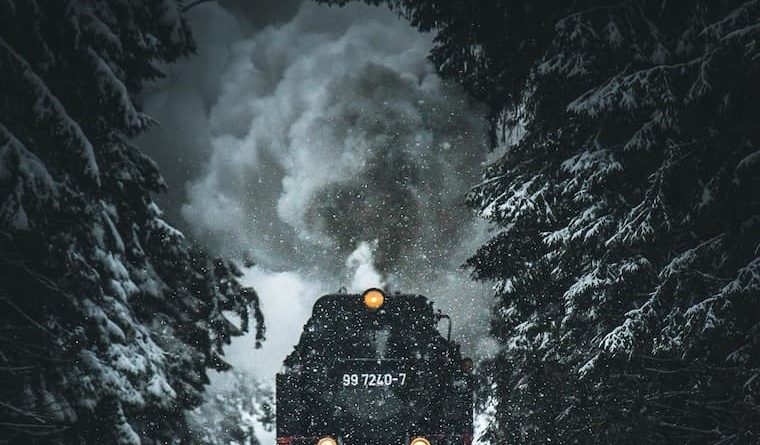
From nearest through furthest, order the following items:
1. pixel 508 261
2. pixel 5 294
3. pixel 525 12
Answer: pixel 5 294, pixel 525 12, pixel 508 261

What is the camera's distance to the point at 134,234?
28.3 feet

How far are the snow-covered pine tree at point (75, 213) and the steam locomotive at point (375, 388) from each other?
218cm

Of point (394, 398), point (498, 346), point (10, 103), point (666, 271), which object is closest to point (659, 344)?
point (666, 271)

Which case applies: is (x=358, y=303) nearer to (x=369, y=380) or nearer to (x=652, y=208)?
(x=369, y=380)

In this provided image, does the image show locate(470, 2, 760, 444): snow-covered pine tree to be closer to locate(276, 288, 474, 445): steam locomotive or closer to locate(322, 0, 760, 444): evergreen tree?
locate(322, 0, 760, 444): evergreen tree

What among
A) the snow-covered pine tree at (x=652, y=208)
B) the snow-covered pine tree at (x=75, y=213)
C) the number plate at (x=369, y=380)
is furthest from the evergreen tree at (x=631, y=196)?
the snow-covered pine tree at (x=75, y=213)

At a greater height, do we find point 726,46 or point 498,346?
point 498,346

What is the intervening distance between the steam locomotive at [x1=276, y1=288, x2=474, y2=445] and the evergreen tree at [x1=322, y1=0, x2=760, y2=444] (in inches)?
80.0

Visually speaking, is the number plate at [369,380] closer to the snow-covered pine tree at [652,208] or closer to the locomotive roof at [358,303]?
the locomotive roof at [358,303]

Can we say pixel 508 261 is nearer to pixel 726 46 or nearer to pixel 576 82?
pixel 576 82

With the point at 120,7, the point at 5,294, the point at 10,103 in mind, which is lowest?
the point at 5,294

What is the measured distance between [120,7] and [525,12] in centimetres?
483

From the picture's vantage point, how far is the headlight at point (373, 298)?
7000mm

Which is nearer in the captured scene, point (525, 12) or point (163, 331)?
point (525, 12)
